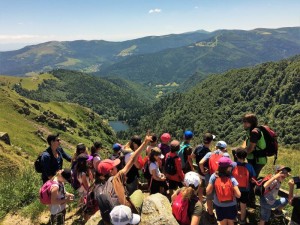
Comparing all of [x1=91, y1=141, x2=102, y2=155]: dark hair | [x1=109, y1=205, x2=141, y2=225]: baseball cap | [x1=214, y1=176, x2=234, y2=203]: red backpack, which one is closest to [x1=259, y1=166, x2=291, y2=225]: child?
[x1=214, y1=176, x2=234, y2=203]: red backpack

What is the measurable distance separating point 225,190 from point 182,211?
135 cm

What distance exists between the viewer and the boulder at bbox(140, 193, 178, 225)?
7185 millimetres

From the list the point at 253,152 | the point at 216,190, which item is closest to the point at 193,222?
the point at 216,190

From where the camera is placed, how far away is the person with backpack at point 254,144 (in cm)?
884

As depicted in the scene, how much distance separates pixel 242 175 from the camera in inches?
327

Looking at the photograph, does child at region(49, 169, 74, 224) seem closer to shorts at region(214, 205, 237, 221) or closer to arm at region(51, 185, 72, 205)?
arm at region(51, 185, 72, 205)

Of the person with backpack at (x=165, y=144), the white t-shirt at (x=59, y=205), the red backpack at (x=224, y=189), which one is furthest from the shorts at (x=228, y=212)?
the white t-shirt at (x=59, y=205)

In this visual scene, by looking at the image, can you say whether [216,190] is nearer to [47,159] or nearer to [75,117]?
[47,159]

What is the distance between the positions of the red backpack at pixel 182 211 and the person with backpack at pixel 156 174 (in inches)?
92.1

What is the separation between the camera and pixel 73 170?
963 centimetres

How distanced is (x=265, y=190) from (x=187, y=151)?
10.1 feet

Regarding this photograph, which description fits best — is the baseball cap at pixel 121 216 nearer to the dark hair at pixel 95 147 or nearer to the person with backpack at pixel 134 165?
the person with backpack at pixel 134 165

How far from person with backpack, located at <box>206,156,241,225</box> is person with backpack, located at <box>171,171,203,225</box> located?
0.87m

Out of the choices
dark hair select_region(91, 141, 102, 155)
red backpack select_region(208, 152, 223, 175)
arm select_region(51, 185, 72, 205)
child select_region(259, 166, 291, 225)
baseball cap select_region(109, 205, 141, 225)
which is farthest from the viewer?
dark hair select_region(91, 141, 102, 155)
